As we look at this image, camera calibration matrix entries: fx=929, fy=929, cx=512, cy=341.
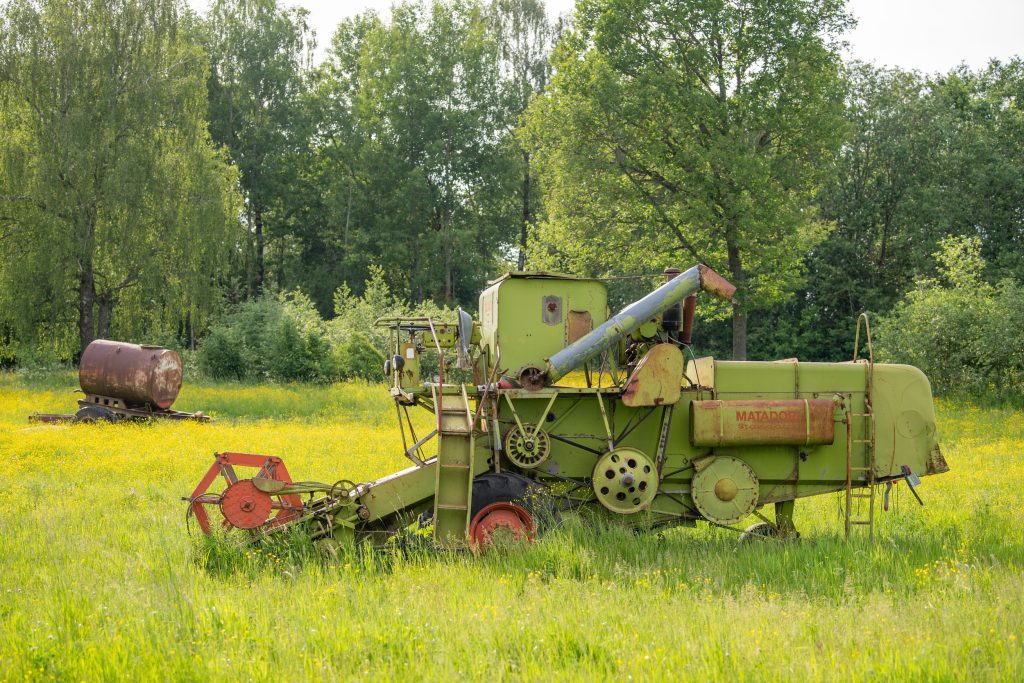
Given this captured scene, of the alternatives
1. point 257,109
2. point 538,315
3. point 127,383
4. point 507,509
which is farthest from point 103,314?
point 507,509

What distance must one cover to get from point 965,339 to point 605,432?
20147mm

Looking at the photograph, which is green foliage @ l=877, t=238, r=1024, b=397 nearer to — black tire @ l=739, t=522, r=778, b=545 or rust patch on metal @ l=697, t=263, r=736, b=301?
black tire @ l=739, t=522, r=778, b=545

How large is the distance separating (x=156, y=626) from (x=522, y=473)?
4.00m

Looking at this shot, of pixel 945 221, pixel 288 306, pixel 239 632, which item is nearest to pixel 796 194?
pixel 945 221

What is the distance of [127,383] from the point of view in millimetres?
21297

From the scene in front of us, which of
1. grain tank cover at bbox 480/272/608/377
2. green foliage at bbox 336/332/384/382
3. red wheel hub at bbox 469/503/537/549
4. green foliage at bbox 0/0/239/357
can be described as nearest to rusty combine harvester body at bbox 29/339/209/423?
green foliage at bbox 336/332/384/382

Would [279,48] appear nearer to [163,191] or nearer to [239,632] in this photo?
[163,191]

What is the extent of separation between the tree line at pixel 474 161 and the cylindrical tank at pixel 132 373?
11.5 meters

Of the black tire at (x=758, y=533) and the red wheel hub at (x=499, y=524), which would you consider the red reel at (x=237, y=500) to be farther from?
the black tire at (x=758, y=533)

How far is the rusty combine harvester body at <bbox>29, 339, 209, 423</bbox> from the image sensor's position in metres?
21.2

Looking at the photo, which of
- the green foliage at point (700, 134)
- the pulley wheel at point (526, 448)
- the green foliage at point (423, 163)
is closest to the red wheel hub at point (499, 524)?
the pulley wheel at point (526, 448)

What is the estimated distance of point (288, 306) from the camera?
3619 centimetres

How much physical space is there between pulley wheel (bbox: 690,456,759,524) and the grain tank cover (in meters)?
1.86

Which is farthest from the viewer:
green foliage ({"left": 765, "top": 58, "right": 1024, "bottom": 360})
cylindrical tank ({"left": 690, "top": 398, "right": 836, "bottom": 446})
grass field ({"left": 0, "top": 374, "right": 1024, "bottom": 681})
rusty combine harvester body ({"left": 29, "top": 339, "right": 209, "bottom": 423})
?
green foliage ({"left": 765, "top": 58, "right": 1024, "bottom": 360})
